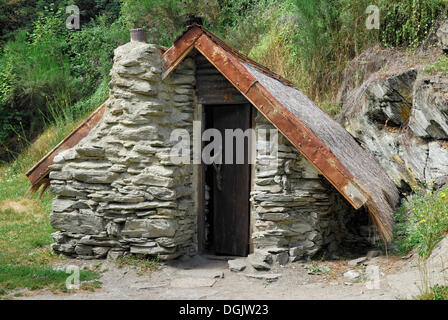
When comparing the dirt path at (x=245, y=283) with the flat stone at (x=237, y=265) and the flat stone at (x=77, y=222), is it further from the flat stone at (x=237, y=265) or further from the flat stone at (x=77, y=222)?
the flat stone at (x=77, y=222)

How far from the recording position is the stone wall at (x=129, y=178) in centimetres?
659

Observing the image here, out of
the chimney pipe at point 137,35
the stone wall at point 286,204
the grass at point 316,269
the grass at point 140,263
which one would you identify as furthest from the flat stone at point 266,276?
the chimney pipe at point 137,35

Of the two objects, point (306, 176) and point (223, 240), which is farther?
point (223, 240)

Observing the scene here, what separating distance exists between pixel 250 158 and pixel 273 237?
51.2 inches

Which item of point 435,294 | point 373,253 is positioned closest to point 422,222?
point 373,253

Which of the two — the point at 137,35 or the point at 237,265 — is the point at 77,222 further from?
the point at 137,35

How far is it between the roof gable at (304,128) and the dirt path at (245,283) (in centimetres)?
76

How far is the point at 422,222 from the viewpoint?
6.40 meters

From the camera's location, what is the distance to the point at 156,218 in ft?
21.6

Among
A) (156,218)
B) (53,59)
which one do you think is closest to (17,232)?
(156,218)

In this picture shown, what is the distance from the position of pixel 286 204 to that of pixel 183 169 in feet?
5.22

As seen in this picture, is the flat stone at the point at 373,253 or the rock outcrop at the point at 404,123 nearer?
the flat stone at the point at 373,253

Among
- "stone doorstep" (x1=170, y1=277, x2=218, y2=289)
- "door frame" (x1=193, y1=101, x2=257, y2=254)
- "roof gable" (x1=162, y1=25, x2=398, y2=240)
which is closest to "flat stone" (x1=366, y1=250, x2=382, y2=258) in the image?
"roof gable" (x1=162, y1=25, x2=398, y2=240)
